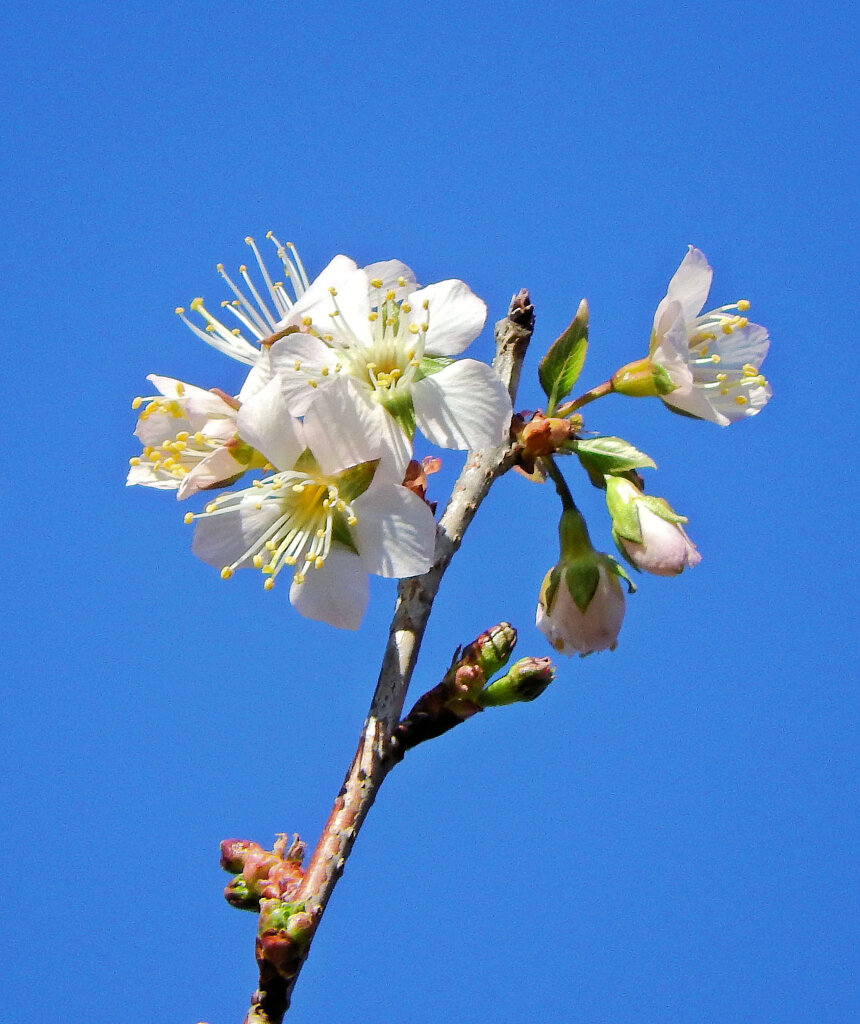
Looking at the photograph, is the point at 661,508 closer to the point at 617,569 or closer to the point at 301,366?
the point at 617,569

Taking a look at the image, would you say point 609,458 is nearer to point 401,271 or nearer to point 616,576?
point 616,576

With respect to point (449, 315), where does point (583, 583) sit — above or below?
below

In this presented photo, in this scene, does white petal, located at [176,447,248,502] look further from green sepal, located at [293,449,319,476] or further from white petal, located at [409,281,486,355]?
white petal, located at [409,281,486,355]

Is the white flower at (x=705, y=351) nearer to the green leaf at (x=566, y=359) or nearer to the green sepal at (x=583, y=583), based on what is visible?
the green leaf at (x=566, y=359)

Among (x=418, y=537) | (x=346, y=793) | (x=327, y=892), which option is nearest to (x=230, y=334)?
(x=418, y=537)

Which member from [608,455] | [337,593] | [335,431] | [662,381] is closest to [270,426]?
[335,431]

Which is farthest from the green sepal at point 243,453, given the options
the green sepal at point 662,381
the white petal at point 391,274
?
the green sepal at point 662,381
